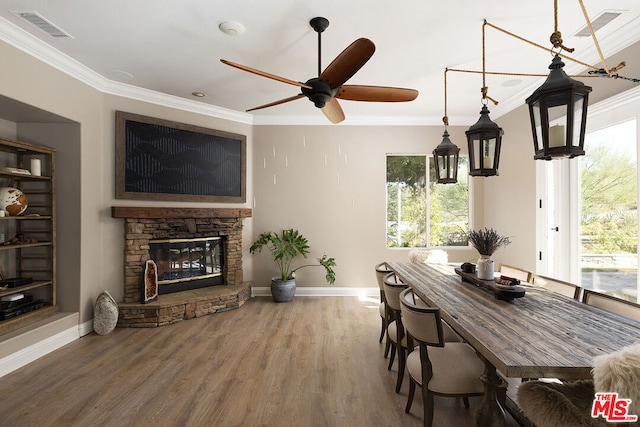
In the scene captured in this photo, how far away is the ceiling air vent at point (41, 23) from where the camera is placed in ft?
7.83

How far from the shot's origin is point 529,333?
146 centimetres

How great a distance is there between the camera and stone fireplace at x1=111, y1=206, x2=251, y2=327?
3641 mm

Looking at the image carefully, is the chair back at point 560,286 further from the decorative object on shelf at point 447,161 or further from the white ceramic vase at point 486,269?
the decorative object on shelf at point 447,161

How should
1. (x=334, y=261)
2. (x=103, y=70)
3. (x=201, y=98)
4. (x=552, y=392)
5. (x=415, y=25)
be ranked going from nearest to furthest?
1. (x=552, y=392)
2. (x=415, y=25)
3. (x=103, y=70)
4. (x=201, y=98)
5. (x=334, y=261)

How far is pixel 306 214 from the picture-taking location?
16.2 ft

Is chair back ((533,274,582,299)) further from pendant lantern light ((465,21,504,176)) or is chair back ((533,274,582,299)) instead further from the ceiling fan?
the ceiling fan

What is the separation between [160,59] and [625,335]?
4142 millimetres

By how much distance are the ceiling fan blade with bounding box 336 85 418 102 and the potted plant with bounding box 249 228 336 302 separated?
265 centimetres

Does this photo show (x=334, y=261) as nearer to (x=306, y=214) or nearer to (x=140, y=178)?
(x=306, y=214)

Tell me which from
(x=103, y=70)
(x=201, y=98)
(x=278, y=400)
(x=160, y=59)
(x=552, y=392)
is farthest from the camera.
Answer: (x=201, y=98)

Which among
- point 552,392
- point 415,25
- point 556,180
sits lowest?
point 552,392

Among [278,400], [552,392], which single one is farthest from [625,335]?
[278,400]

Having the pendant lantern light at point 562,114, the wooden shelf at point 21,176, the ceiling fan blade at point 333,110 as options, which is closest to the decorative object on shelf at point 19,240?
the wooden shelf at point 21,176

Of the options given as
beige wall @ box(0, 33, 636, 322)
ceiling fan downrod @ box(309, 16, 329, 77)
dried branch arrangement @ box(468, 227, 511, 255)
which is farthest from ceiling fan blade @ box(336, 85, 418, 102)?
beige wall @ box(0, 33, 636, 322)
